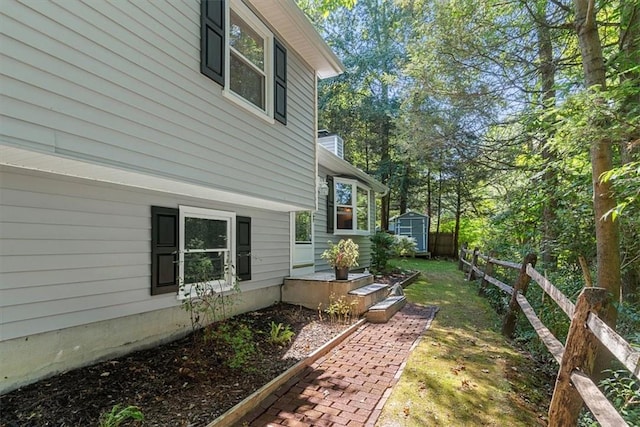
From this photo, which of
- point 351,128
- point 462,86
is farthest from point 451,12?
point 351,128

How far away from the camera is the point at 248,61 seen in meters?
5.25

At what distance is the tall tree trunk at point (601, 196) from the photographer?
415 cm

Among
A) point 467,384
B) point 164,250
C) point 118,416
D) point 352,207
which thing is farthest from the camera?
point 352,207

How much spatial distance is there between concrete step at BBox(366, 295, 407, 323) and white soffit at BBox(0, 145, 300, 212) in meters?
3.43

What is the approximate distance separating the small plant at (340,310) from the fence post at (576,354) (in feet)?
12.1

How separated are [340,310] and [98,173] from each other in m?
4.59

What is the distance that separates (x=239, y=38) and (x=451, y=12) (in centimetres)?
491

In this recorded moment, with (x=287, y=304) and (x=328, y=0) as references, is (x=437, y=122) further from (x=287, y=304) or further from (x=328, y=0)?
(x=287, y=304)

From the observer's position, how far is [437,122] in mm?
9906

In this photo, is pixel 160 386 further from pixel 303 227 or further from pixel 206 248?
pixel 303 227

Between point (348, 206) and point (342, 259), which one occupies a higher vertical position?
point (348, 206)

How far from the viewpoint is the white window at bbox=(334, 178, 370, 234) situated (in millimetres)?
10688

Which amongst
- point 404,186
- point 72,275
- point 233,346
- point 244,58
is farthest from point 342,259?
point 404,186

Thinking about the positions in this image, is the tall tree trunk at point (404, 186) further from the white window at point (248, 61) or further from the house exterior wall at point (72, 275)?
the house exterior wall at point (72, 275)
